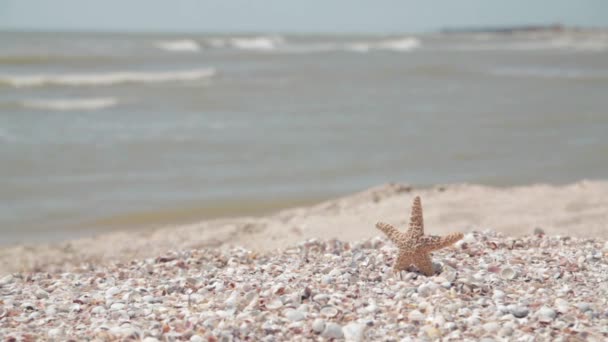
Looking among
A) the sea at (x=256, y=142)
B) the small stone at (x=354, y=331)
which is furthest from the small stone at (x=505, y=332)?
the sea at (x=256, y=142)

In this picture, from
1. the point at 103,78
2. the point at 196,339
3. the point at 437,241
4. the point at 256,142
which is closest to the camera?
the point at 196,339

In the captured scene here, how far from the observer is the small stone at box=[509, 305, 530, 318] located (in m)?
4.11

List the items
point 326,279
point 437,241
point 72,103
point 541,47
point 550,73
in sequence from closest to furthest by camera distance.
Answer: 1. point 326,279
2. point 437,241
3. point 72,103
4. point 550,73
5. point 541,47

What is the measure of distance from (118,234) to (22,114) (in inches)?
345

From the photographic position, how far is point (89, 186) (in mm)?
9797

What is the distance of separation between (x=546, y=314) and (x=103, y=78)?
2184 cm

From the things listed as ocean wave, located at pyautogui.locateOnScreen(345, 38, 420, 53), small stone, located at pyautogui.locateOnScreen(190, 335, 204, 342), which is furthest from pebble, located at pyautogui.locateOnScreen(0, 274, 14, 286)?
ocean wave, located at pyautogui.locateOnScreen(345, 38, 420, 53)

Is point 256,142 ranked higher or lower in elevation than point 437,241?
higher

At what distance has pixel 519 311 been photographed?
4.13 meters

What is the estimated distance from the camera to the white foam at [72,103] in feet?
54.9

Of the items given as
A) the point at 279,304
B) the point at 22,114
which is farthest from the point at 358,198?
the point at 22,114

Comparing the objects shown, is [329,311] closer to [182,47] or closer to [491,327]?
[491,327]

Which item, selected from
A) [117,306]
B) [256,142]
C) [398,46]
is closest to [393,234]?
[117,306]

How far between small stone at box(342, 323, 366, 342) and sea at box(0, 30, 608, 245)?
5042 millimetres
